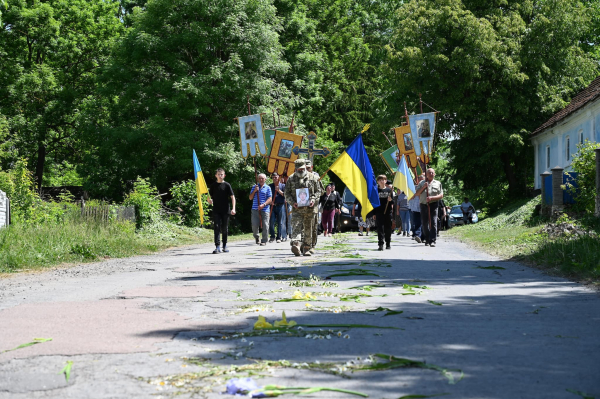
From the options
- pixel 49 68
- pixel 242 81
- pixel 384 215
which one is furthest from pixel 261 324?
pixel 49 68

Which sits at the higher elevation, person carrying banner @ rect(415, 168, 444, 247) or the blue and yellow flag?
the blue and yellow flag

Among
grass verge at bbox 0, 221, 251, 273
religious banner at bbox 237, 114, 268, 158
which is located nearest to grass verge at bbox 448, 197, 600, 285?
grass verge at bbox 0, 221, 251, 273

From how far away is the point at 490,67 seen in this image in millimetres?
38656

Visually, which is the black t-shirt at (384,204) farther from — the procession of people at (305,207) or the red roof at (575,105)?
the red roof at (575,105)

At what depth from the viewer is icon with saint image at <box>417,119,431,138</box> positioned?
27.4 m

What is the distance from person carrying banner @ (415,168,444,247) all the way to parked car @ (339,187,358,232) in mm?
14158

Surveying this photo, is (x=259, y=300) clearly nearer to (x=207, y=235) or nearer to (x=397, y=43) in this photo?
(x=207, y=235)

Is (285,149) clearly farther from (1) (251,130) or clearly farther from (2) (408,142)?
(2) (408,142)

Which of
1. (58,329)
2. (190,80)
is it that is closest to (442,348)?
(58,329)

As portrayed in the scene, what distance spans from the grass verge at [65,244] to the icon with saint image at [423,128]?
10829 mm

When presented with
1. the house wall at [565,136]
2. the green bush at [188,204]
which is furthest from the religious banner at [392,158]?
the house wall at [565,136]

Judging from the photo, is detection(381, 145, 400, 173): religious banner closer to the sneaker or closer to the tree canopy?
the tree canopy

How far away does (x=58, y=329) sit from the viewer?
245 inches

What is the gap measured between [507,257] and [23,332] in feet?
35.6
